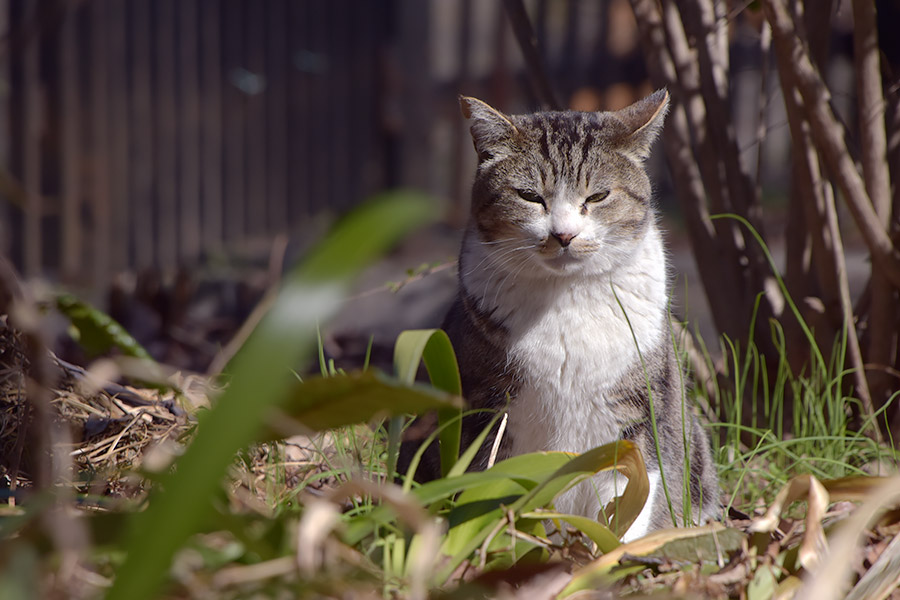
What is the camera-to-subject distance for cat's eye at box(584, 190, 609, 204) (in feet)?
6.51

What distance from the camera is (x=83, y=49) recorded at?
15.9 ft

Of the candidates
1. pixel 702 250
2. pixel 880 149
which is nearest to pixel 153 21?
pixel 702 250

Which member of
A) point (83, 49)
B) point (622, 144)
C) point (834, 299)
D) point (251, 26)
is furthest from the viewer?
point (251, 26)

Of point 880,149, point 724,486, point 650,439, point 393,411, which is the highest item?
point 880,149

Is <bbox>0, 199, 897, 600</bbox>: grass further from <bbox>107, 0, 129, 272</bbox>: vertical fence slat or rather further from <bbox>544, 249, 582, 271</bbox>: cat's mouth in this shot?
<bbox>107, 0, 129, 272</bbox>: vertical fence slat

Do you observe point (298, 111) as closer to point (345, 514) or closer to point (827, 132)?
point (827, 132)

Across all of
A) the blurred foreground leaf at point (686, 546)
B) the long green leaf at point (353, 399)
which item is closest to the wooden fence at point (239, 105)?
the blurred foreground leaf at point (686, 546)

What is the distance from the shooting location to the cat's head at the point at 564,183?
6.21ft

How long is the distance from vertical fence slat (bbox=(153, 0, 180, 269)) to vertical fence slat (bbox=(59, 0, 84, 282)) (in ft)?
1.62

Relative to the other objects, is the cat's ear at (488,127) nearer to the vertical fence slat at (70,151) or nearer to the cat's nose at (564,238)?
the cat's nose at (564,238)

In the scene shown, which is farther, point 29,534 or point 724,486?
point 724,486

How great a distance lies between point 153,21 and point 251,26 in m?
0.74

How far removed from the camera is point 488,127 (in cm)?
204

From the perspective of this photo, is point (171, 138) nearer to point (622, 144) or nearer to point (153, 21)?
point (153, 21)
